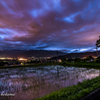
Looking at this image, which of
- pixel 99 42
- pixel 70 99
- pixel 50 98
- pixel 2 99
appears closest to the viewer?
pixel 70 99

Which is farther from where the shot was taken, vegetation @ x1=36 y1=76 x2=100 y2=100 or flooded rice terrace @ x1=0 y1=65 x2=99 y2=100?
flooded rice terrace @ x1=0 y1=65 x2=99 y2=100

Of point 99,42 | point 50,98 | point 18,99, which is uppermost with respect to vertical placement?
point 99,42

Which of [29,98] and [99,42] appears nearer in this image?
[29,98]

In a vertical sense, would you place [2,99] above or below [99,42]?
below

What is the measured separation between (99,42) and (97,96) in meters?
33.9

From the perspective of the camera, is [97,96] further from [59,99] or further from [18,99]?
[18,99]

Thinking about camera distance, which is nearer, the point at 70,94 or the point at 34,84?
the point at 70,94

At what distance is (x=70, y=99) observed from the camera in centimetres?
295

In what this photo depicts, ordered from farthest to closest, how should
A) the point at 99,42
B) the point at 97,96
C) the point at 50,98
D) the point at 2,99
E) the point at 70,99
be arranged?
the point at 99,42 < the point at 2,99 < the point at 97,96 < the point at 50,98 < the point at 70,99

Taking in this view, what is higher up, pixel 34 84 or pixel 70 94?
pixel 70 94

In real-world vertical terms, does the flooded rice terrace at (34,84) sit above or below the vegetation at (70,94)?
below

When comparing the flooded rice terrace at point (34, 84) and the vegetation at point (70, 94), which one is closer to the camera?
the vegetation at point (70, 94)

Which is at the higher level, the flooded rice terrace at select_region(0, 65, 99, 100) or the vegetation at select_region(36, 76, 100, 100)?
the vegetation at select_region(36, 76, 100, 100)

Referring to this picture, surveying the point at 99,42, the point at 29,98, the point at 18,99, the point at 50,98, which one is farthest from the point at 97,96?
the point at 99,42
